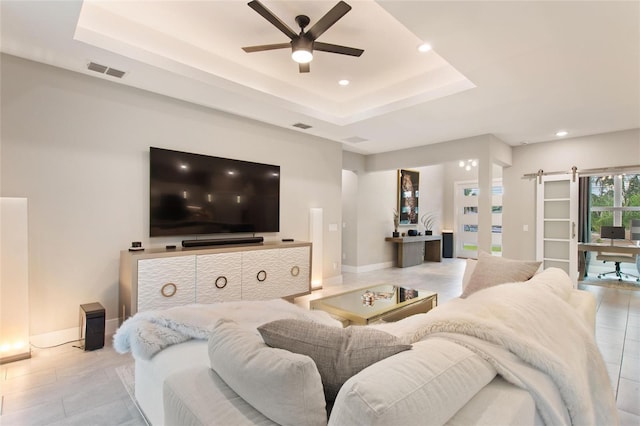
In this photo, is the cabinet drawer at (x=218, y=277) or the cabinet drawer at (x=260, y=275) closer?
the cabinet drawer at (x=218, y=277)

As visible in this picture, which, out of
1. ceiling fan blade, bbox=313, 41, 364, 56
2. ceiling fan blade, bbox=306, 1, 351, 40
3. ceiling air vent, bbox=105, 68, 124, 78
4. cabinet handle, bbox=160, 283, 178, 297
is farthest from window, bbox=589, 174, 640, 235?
ceiling air vent, bbox=105, 68, 124, 78

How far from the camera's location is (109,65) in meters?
2.88

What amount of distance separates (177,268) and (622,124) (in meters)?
6.30

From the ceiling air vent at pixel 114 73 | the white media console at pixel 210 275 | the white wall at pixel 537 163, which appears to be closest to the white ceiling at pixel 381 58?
the ceiling air vent at pixel 114 73

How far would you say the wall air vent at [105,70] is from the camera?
114 inches

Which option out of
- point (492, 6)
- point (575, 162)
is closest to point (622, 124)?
point (575, 162)

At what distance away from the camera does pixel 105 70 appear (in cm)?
298

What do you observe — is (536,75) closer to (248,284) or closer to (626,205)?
(248,284)

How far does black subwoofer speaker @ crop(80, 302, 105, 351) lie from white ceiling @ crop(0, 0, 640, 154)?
2241mm

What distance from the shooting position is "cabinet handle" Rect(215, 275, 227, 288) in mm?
3492

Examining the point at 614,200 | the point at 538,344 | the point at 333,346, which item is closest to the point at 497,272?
the point at 538,344

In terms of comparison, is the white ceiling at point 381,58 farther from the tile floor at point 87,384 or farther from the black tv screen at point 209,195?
the tile floor at point 87,384

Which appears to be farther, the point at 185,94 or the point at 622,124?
the point at 622,124

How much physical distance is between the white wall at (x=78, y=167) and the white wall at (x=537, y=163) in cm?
552
